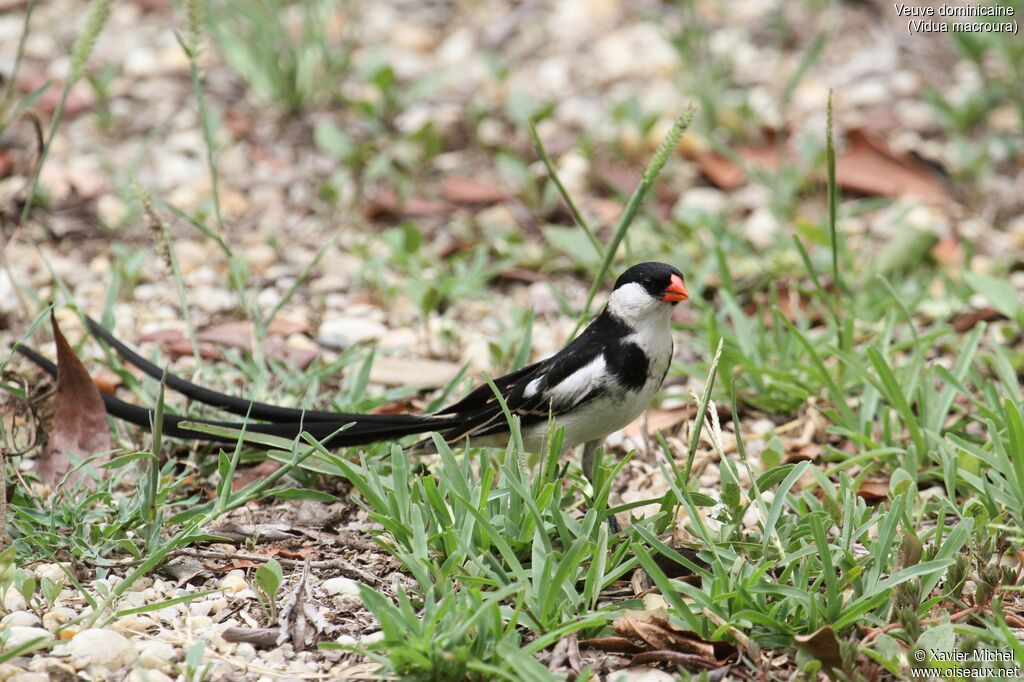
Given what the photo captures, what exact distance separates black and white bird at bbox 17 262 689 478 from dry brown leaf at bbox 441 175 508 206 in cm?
174

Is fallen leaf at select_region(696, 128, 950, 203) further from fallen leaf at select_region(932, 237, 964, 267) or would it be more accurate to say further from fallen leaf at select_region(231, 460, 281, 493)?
fallen leaf at select_region(231, 460, 281, 493)

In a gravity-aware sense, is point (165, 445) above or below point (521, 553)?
above

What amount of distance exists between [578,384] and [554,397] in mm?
68

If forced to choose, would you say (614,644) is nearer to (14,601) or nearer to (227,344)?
(14,601)

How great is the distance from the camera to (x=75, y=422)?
303cm

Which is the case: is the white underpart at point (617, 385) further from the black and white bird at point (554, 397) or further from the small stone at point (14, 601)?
the small stone at point (14, 601)

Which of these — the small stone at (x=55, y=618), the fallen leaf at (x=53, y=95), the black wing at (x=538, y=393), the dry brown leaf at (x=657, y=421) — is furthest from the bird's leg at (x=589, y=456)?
the fallen leaf at (x=53, y=95)

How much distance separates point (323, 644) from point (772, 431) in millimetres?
1633

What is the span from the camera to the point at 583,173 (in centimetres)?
496

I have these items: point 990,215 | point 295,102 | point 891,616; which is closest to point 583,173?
point 295,102

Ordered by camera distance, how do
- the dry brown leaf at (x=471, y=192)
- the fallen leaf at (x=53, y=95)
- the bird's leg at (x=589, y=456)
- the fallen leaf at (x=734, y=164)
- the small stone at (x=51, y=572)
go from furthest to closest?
the fallen leaf at (x=53, y=95) → the fallen leaf at (x=734, y=164) → the dry brown leaf at (x=471, y=192) → the bird's leg at (x=589, y=456) → the small stone at (x=51, y=572)

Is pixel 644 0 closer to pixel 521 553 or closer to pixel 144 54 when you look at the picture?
pixel 144 54

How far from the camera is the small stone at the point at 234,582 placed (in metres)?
2.55

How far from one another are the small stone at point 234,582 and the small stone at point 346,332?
1388mm
